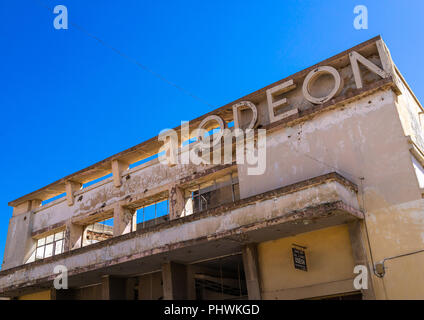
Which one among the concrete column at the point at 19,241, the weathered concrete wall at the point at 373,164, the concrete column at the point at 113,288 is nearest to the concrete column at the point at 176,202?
the weathered concrete wall at the point at 373,164

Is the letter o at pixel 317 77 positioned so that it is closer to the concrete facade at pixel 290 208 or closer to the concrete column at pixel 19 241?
the concrete facade at pixel 290 208

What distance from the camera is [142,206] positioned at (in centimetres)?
1936

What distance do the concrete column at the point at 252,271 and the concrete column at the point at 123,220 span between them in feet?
21.6

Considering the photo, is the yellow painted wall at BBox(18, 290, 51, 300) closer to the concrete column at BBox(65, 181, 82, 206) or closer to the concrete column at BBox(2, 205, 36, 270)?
the concrete column at BBox(2, 205, 36, 270)

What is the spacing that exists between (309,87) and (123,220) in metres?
9.69

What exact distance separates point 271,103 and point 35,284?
38.9ft

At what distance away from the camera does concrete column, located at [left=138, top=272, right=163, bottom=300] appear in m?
17.4

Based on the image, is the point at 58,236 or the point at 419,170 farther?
the point at 58,236

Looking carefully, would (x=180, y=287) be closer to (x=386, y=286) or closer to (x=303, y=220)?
(x=303, y=220)

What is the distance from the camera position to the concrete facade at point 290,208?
12242mm

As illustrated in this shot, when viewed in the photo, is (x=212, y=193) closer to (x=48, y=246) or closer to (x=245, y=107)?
(x=245, y=107)

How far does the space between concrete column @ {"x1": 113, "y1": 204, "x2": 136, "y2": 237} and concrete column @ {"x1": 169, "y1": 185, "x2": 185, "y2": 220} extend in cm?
245

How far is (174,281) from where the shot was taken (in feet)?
Answer: 50.8

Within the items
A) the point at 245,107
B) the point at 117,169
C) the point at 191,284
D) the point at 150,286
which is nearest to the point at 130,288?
the point at 150,286
